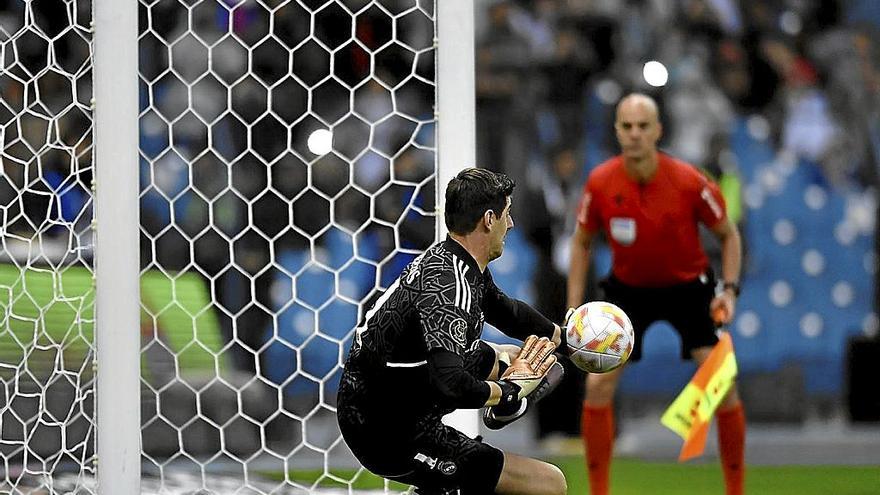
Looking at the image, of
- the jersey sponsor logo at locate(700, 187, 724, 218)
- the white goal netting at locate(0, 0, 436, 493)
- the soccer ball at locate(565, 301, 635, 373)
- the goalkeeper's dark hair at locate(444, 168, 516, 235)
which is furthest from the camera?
the white goal netting at locate(0, 0, 436, 493)

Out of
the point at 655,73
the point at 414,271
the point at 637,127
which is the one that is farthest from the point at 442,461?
the point at 655,73

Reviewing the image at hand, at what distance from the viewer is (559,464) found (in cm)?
636

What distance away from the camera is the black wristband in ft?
10.1

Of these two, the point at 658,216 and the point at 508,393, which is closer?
the point at 508,393

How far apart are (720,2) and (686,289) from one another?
3.82 m

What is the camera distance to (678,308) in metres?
5.11

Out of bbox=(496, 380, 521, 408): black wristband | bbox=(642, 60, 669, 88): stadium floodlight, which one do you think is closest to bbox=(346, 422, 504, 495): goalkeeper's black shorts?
bbox=(496, 380, 521, 408): black wristband

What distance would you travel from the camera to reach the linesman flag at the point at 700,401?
14.5ft

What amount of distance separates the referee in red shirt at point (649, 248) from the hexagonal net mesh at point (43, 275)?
2.01 meters

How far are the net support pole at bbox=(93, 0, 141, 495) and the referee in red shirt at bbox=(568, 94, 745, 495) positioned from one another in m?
1.92

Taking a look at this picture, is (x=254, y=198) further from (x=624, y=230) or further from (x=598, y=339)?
(x=598, y=339)

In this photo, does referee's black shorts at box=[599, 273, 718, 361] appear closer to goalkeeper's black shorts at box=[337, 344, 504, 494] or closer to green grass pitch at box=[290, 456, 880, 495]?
green grass pitch at box=[290, 456, 880, 495]

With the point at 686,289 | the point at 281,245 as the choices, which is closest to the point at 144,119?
the point at 281,245

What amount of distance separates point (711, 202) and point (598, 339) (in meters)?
1.85
